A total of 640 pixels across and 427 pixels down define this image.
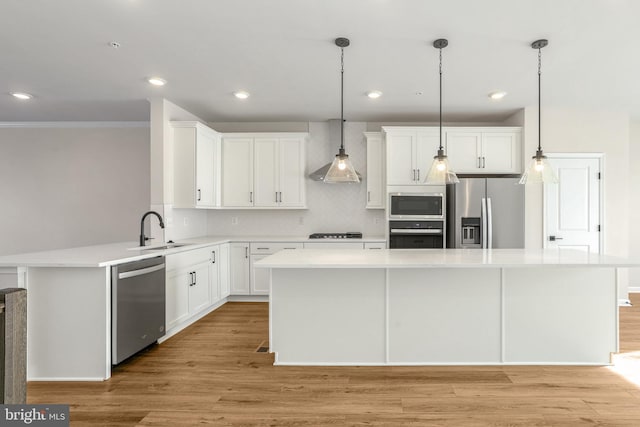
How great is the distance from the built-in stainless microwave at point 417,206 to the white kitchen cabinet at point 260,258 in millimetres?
1523

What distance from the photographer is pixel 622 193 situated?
16.0 feet

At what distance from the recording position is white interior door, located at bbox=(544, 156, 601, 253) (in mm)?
4867

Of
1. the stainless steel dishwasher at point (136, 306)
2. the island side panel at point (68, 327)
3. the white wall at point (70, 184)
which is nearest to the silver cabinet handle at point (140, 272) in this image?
the stainless steel dishwasher at point (136, 306)

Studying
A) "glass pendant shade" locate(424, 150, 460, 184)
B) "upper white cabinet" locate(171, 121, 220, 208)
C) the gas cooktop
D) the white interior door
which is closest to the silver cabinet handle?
"upper white cabinet" locate(171, 121, 220, 208)

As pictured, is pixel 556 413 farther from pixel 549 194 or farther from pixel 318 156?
pixel 318 156

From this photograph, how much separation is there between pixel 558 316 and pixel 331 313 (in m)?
1.78

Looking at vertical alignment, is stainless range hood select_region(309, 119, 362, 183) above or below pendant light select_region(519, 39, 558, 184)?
above

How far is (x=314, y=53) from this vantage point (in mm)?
3170

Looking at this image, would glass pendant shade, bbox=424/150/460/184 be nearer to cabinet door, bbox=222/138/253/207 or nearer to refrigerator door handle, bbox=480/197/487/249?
refrigerator door handle, bbox=480/197/487/249

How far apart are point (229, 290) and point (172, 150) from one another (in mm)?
1956

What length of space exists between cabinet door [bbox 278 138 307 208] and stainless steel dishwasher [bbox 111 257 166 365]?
7.35ft

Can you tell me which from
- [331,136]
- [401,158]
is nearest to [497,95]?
[401,158]

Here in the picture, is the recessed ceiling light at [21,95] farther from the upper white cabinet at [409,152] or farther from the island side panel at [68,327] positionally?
the upper white cabinet at [409,152]

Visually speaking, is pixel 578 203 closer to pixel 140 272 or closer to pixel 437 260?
pixel 437 260
